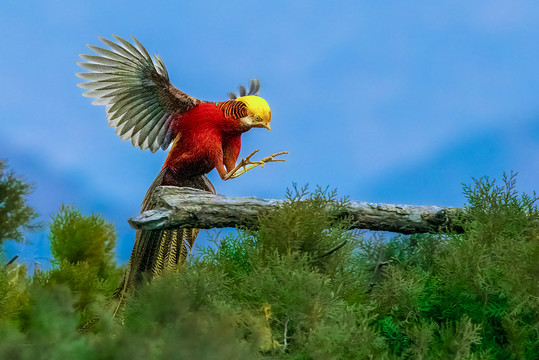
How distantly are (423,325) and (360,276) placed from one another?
35 cm

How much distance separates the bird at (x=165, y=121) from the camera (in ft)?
9.48

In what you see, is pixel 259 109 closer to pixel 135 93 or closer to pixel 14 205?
pixel 135 93

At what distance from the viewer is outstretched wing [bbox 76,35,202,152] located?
303 centimetres

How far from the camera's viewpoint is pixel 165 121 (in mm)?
3221

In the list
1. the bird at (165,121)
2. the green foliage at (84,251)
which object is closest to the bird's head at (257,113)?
the bird at (165,121)

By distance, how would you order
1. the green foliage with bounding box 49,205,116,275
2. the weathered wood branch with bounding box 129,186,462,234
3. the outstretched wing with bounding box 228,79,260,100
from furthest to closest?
the green foliage with bounding box 49,205,116,275 → the outstretched wing with bounding box 228,79,260,100 → the weathered wood branch with bounding box 129,186,462,234

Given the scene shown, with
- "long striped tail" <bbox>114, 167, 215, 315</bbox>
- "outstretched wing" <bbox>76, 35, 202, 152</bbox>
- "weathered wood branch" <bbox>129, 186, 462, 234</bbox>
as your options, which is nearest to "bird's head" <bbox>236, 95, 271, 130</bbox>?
"outstretched wing" <bbox>76, 35, 202, 152</bbox>

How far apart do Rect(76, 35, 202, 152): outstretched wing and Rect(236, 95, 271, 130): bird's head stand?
32cm

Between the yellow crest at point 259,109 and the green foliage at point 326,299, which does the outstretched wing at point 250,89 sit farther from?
the green foliage at point 326,299

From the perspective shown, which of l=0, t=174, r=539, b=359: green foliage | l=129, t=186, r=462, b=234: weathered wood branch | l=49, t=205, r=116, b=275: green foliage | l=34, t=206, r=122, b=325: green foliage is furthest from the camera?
l=49, t=205, r=116, b=275: green foliage

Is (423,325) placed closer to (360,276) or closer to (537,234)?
(360,276)

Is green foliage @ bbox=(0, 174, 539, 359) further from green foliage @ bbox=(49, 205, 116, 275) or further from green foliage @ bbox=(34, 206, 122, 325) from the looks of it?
green foliage @ bbox=(49, 205, 116, 275)

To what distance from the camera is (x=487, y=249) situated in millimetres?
2309

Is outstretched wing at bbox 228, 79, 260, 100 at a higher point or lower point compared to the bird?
higher
